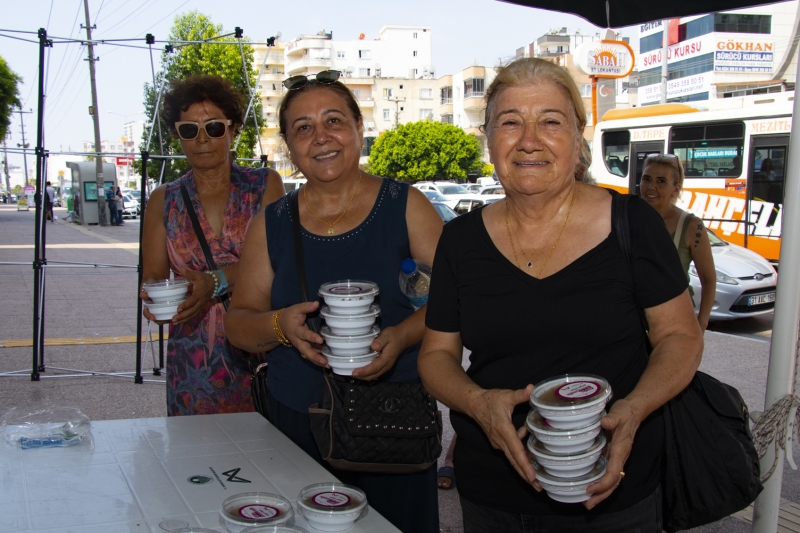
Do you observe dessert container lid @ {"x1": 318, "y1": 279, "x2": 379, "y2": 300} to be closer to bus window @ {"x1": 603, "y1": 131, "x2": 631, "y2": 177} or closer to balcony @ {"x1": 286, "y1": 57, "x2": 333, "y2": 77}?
bus window @ {"x1": 603, "y1": 131, "x2": 631, "y2": 177}

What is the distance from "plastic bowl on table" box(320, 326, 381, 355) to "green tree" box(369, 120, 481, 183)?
2220 inches

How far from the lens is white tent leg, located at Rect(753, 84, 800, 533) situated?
2.58 meters

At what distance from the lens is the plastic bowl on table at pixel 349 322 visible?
2105 mm

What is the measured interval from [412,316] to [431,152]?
57367 millimetres

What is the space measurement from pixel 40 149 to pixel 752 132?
13537mm

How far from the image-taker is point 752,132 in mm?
14359

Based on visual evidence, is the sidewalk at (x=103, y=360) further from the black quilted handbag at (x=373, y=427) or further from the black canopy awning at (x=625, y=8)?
the black canopy awning at (x=625, y=8)

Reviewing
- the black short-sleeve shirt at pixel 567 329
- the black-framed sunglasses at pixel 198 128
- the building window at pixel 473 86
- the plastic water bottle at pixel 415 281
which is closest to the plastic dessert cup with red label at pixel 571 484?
the black short-sleeve shirt at pixel 567 329

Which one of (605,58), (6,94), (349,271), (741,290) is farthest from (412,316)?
(6,94)

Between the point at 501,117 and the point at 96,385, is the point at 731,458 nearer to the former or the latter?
the point at 501,117

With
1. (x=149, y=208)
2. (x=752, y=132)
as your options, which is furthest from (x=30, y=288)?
(x=752, y=132)

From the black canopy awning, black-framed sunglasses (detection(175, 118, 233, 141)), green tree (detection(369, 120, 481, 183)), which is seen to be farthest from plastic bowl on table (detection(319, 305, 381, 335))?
green tree (detection(369, 120, 481, 183))

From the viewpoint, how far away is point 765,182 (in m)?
14.4

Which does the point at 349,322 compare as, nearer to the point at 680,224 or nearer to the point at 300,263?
the point at 300,263
